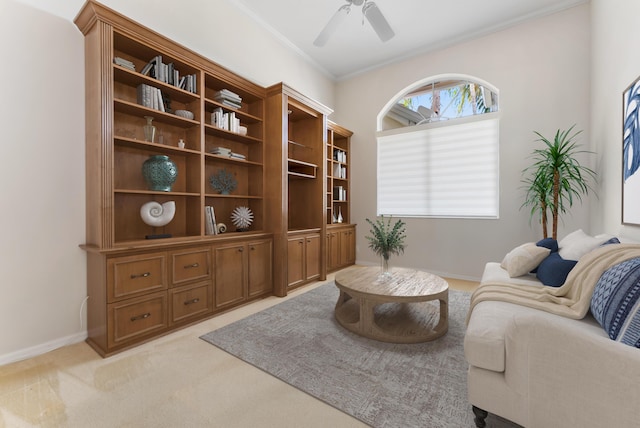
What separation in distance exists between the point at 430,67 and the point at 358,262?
139 inches

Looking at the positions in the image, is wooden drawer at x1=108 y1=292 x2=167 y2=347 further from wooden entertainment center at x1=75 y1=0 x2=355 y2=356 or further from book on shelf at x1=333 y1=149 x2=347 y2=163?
book on shelf at x1=333 y1=149 x2=347 y2=163

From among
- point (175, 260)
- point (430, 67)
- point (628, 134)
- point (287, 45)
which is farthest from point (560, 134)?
point (175, 260)

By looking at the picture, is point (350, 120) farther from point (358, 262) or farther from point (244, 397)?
point (244, 397)

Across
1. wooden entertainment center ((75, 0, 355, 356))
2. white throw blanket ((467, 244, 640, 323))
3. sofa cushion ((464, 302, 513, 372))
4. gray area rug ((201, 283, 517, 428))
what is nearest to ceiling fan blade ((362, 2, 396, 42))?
wooden entertainment center ((75, 0, 355, 356))

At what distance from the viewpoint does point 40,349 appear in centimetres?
207

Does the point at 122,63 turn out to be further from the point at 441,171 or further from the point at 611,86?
the point at 611,86

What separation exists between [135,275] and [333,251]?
2968 millimetres

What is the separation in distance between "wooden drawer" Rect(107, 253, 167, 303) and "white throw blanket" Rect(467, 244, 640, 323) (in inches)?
97.3

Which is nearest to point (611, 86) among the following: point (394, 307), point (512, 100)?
point (512, 100)

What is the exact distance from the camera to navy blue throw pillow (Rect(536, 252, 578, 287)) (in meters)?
2.00

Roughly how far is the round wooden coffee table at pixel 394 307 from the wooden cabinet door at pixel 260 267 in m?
1.01

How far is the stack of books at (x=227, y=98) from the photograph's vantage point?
3.03 m

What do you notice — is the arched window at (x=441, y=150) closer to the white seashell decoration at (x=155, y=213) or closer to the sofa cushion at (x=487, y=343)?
the sofa cushion at (x=487, y=343)

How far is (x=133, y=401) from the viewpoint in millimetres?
1541
